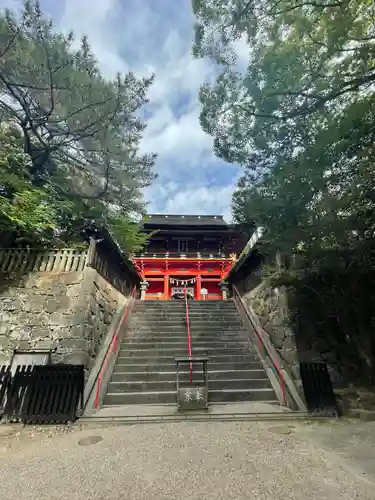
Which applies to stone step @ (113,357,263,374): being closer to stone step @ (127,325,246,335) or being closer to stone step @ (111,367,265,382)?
stone step @ (111,367,265,382)

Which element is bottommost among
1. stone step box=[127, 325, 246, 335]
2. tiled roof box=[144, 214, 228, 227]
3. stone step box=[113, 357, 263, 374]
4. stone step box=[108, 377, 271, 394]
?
stone step box=[108, 377, 271, 394]

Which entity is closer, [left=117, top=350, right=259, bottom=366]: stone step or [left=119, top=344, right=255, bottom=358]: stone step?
[left=117, top=350, right=259, bottom=366]: stone step

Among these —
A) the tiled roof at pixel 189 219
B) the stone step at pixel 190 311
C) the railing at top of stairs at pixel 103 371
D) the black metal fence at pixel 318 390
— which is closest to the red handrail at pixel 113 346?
the railing at top of stairs at pixel 103 371

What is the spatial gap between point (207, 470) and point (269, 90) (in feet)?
19.5

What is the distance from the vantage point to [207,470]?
263cm

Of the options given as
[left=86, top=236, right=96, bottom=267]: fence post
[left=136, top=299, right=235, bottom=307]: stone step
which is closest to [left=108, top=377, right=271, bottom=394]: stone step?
[left=86, top=236, right=96, bottom=267]: fence post

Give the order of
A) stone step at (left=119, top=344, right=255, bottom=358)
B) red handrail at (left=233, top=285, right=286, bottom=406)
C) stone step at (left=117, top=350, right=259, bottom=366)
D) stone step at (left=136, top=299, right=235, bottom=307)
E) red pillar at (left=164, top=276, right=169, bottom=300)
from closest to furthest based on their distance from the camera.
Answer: red handrail at (left=233, top=285, right=286, bottom=406) < stone step at (left=117, top=350, right=259, bottom=366) < stone step at (left=119, top=344, right=255, bottom=358) < stone step at (left=136, top=299, right=235, bottom=307) < red pillar at (left=164, top=276, right=169, bottom=300)

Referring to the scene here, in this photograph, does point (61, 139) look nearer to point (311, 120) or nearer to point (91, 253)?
point (91, 253)

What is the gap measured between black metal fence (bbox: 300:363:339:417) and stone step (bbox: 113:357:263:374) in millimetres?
A: 1675

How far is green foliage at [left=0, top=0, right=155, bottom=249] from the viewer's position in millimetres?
6488

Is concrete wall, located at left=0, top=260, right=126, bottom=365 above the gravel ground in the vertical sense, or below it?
above

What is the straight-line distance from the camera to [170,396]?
5.39 m

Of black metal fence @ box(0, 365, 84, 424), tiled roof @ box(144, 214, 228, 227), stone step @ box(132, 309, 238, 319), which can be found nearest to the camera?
black metal fence @ box(0, 365, 84, 424)

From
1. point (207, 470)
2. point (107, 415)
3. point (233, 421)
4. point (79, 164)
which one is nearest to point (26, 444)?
point (107, 415)
